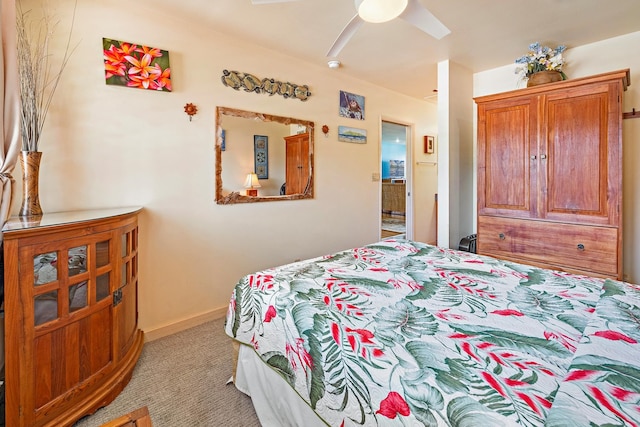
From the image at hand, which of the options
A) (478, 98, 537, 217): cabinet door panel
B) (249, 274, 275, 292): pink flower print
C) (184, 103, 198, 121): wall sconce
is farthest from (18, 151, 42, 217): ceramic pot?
(478, 98, 537, 217): cabinet door panel

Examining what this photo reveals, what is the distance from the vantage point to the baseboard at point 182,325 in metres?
2.24

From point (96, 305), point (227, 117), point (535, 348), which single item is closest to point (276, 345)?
point (535, 348)

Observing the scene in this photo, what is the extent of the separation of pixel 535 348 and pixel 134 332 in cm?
226

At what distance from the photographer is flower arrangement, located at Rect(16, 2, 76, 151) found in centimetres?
165

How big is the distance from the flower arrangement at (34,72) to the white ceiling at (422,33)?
73 cm

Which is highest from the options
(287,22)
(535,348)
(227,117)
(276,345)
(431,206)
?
(287,22)

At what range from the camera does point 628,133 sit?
8.46 feet

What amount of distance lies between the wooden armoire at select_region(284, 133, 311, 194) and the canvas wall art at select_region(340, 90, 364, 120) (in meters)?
0.64

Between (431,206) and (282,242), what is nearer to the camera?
(282,242)

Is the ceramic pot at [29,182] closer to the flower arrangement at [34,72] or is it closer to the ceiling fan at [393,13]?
the flower arrangement at [34,72]

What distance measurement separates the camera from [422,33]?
98.1 inches

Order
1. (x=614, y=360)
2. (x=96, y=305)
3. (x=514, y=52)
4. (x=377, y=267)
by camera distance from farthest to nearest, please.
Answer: (x=514, y=52) → (x=377, y=267) → (x=96, y=305) → (x=614, y=360)

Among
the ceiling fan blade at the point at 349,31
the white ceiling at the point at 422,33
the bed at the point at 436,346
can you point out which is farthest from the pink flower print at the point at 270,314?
the white ceiling at the point at 422,33

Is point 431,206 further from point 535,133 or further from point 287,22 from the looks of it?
point 287,22
